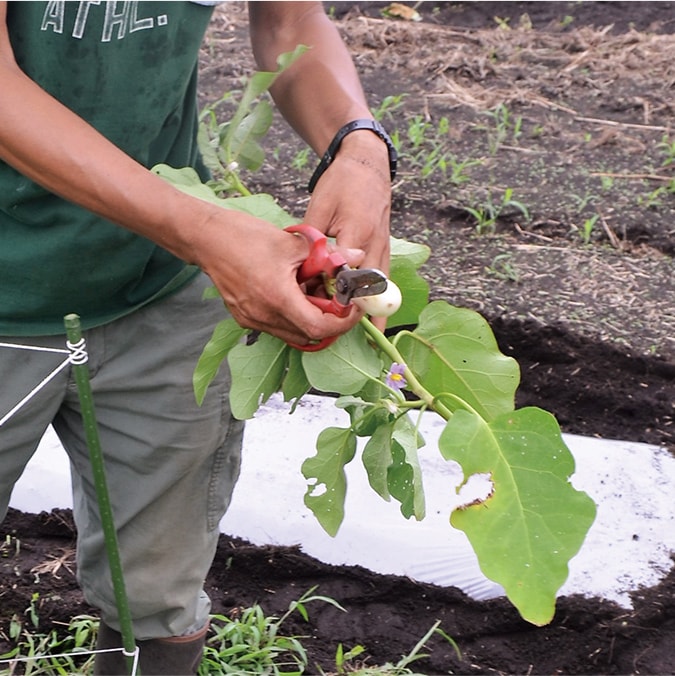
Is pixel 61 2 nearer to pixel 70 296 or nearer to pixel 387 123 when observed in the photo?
pixel 70 296

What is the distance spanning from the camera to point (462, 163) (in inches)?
143

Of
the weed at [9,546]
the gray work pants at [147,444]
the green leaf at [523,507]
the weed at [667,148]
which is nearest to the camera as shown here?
the green leaf at [523,507]

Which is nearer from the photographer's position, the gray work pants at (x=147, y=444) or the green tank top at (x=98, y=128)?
the green tank top at (x=98, y=128)

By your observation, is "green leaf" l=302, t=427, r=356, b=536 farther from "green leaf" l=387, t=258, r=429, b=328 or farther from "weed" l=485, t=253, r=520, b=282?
"weed" l=485, t=253, r=520, b=282

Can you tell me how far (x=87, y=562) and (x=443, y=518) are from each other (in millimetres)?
839

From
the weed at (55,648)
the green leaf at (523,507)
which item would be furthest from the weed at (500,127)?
the green leaf at (523,507)


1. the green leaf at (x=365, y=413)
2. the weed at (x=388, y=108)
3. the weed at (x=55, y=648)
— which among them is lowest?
the weed at (x=55, y=648)

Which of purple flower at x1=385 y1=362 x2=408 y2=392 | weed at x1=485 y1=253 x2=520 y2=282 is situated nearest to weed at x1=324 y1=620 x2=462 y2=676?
purple flower at x1=385 y1=362 x2=408 y2=392

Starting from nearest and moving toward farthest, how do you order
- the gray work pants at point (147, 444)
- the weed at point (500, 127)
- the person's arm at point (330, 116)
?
the person's arm at point (330, 116)
the gray work pants at point (147, 444)
the weed at point (500, 127)

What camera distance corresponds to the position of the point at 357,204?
1297mm

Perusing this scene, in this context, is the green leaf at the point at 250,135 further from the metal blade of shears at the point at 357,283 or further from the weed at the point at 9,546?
the weed at the point at 9,546

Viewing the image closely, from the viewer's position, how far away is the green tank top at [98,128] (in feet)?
4.31

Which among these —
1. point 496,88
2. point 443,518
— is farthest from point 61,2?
point 496,88

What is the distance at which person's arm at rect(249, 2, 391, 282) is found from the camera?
129cm
